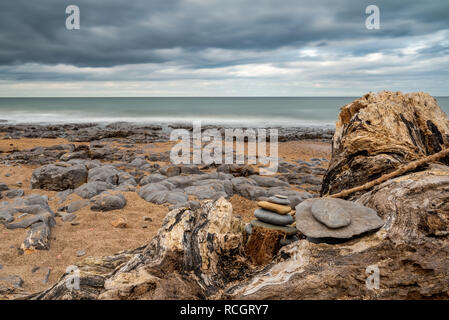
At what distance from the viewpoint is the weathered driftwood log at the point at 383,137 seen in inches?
165

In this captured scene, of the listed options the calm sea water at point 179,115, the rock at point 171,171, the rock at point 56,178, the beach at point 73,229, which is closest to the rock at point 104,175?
the rock at point 56,178

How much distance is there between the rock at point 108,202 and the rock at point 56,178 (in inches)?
68.7

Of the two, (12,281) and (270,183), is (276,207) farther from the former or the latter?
(270,183)

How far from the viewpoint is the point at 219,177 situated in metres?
9.42

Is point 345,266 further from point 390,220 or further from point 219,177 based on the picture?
point 219,177

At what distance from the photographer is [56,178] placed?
7793 mm

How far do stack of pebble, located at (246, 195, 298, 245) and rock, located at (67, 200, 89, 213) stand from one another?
435 cm

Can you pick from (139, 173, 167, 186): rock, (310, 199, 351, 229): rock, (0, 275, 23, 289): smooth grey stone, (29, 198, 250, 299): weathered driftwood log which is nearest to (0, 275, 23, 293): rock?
(0, 275, 23, 289): smooth grey stone

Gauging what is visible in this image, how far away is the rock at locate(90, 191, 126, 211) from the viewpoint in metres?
6.28

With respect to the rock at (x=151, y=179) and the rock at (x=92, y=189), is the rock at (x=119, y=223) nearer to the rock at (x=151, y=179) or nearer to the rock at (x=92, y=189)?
the rock at (x=92, y=189)

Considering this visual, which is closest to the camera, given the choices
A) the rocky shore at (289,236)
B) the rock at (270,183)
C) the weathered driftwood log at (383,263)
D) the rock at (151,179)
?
the weathered driftwood log at (383,263)

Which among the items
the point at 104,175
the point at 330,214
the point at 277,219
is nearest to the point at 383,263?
the point at 330,214

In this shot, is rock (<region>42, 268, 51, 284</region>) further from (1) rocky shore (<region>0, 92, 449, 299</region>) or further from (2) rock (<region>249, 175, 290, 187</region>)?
(2) rock (<region>249, 175, 290, 187</region>)
